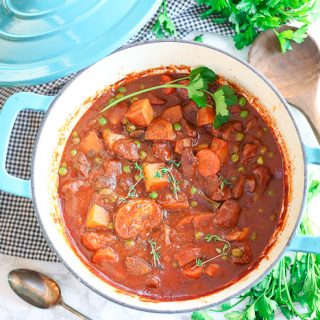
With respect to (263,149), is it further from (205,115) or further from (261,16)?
(261,16)

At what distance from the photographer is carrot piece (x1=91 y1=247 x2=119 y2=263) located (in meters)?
3.62

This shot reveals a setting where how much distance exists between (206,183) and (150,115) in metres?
0.49

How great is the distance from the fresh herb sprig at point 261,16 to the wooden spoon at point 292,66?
65 mm

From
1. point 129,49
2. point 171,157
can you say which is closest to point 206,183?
point 171,157

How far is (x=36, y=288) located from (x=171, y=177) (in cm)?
101

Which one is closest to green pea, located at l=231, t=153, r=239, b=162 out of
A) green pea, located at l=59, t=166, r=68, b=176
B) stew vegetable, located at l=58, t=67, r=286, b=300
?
Answer: stew vegetable, located at l=58, t=67, r=286, b=300

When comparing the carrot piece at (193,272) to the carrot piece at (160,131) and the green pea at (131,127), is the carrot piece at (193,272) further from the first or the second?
the green pea at (131,127)

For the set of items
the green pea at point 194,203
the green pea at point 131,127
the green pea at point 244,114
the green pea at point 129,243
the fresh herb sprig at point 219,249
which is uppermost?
the green pea at point 131,127

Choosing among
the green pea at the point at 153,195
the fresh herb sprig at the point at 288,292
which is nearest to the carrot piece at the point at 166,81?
the green pea at the point at 153,195

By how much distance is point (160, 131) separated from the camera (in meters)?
3.64

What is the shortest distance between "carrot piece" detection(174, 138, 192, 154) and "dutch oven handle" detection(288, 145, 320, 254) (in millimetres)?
668

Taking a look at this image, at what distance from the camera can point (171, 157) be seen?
3672mm

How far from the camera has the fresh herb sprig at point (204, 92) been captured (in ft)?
11.7

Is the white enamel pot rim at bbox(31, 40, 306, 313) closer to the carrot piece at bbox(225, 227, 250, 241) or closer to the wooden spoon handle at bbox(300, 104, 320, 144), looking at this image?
the carrot piece at bbox(225, 227, 250, 241)
